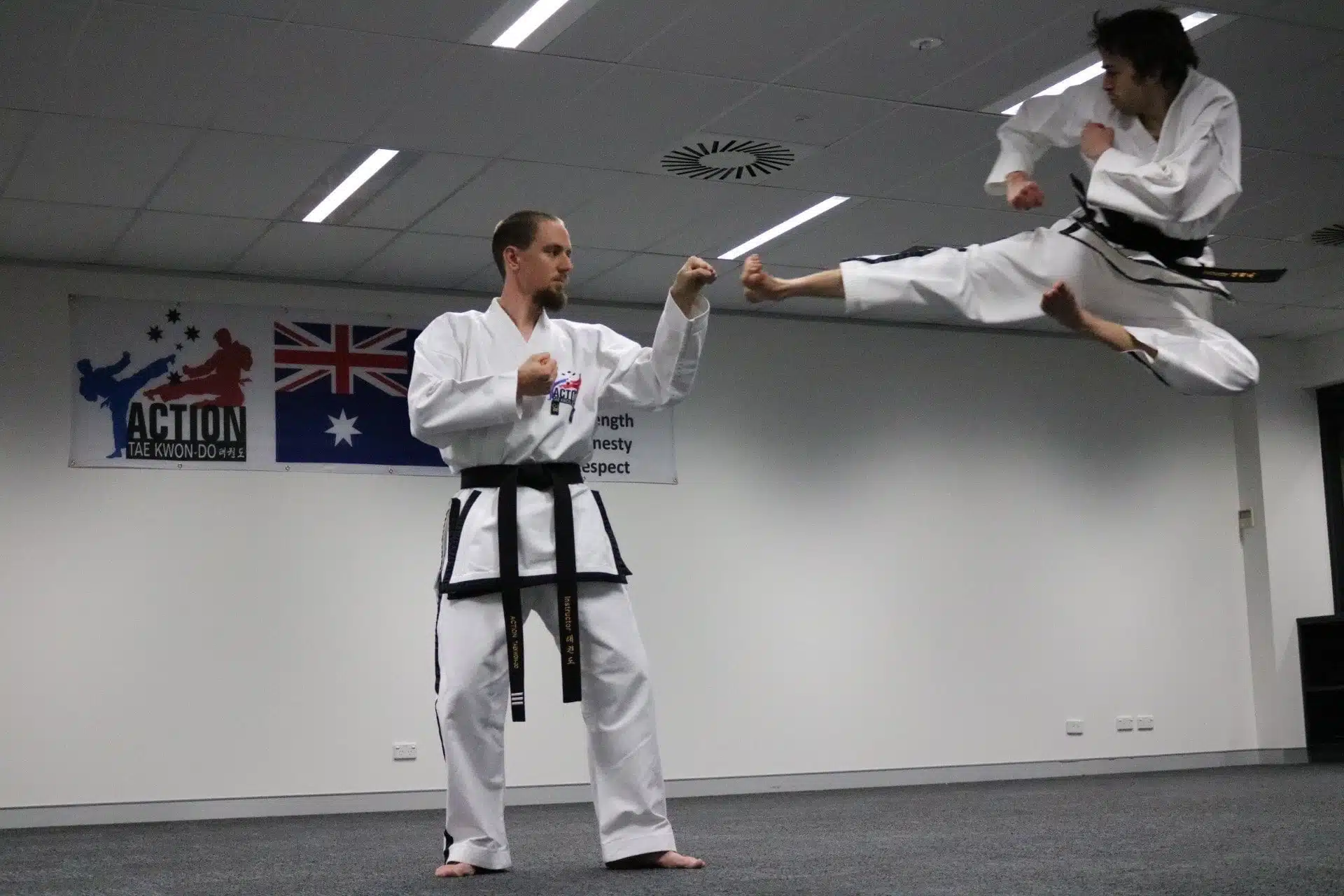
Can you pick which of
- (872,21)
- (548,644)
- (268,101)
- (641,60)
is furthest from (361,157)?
(548,644)

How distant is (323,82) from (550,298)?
2322 millimetres

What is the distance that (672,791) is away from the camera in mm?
7969

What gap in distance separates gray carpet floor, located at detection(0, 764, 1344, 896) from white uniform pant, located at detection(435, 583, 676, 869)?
11cm

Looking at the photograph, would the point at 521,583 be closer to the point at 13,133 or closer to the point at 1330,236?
the point at 13,133

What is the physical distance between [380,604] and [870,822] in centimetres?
341

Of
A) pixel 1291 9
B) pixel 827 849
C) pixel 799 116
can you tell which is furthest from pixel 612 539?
pixel 1291 9

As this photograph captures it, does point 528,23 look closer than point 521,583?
No

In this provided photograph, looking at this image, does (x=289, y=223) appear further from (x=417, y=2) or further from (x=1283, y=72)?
(x=1283, y=72)

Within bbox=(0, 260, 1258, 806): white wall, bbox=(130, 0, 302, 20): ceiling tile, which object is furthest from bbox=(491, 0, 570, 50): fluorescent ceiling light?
bbox=(0, 260, 1258, 806): white wall

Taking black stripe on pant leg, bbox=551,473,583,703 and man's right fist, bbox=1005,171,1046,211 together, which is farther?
black stripe on pant leg, bbox=551,473,583,703

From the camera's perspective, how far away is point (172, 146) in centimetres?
585

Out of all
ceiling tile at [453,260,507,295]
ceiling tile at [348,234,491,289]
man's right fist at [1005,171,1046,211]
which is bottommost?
man's right fist at [1005,171,1046,211]

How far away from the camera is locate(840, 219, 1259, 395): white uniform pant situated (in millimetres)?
2854

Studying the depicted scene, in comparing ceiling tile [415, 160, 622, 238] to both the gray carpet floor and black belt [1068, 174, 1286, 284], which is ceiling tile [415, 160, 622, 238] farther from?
black belt [1068, 174, 1286, 284]
